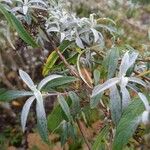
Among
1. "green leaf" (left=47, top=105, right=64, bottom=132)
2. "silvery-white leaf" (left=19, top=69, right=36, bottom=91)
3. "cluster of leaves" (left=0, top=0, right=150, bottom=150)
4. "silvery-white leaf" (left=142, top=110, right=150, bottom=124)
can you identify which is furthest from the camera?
"green leaf" (left=47, top=105, right=64, bottom=132)

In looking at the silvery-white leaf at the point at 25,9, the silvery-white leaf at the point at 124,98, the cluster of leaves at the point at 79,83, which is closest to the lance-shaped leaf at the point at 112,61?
the cluster of leaves at the point at 79,83

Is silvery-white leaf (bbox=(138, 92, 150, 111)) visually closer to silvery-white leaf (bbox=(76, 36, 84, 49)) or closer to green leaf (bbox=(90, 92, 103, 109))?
green leaf (bbox=(90, 92, 103, 109))

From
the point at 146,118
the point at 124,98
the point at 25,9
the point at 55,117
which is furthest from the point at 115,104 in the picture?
the point at 25,9

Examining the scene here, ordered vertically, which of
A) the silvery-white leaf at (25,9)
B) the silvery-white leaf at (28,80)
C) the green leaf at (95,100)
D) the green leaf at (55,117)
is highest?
the silvery-white leaf at (25,9)

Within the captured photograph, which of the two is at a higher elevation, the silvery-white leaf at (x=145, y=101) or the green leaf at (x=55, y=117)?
the silvery-white leaf at (x=145, y=101)

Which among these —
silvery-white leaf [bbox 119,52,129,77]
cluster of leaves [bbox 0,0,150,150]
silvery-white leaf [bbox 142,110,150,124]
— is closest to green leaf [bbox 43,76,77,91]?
cluster of leaves [bbox 0,0,150,150]

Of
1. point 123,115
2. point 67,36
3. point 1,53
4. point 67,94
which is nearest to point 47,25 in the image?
point 67,36

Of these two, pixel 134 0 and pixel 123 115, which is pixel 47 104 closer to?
pixel 134 0

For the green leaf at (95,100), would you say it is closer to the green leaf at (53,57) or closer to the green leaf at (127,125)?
the green leaf at (127,125)
